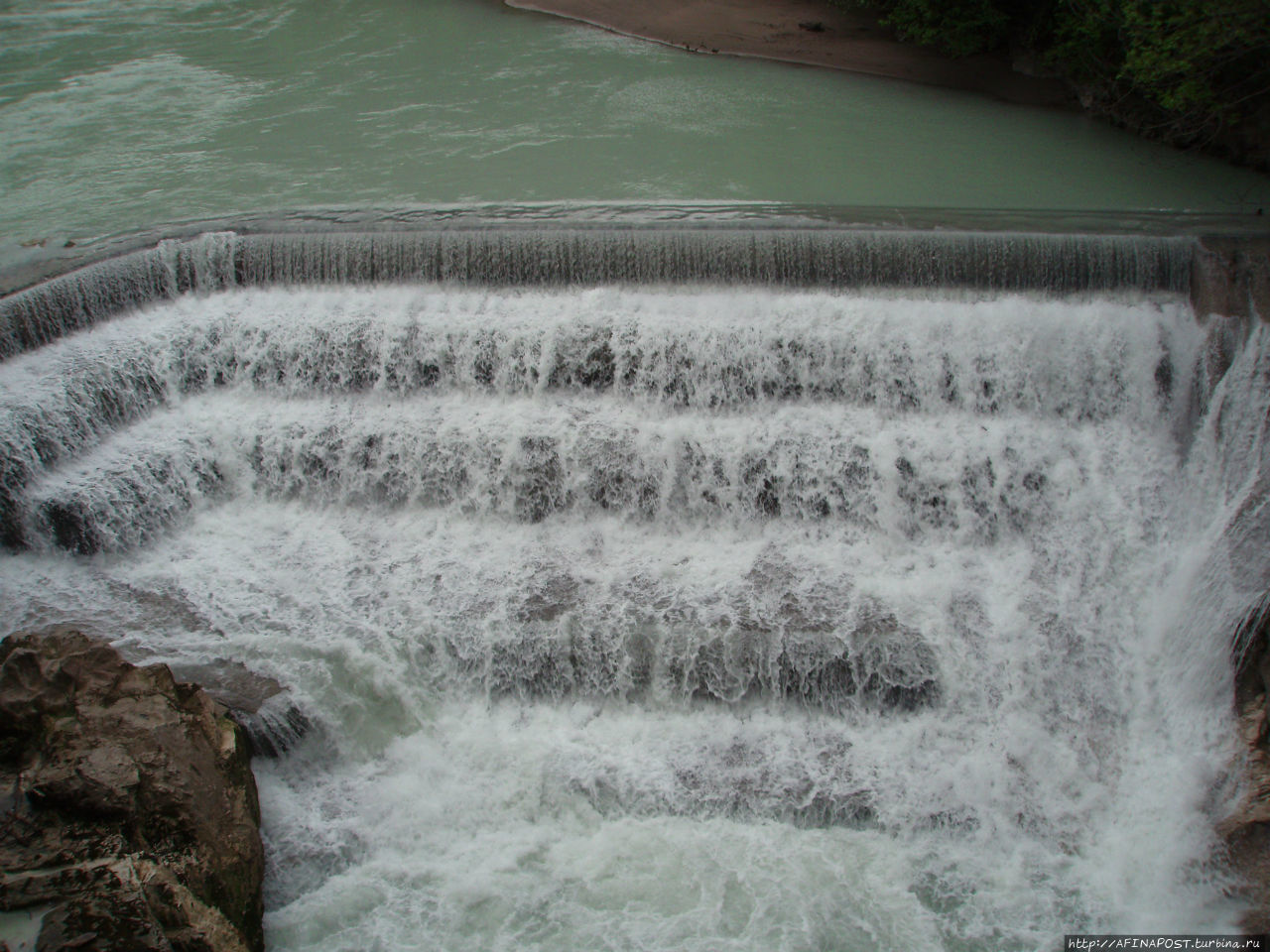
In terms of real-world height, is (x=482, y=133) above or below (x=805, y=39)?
below

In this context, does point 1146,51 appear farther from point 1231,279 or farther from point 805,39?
point 805,39

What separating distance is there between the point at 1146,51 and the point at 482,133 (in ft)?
21.2

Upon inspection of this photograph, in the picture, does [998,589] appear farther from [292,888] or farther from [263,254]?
[263,254]

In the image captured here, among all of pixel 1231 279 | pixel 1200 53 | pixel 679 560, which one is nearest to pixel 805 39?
pixel 1200 53

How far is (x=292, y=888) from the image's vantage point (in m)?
4.49

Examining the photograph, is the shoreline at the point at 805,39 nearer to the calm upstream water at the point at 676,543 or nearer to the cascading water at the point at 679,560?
the calm upstream water at the point at 676,543

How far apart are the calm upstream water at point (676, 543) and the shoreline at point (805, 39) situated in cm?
317

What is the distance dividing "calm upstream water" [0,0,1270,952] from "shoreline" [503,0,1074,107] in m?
3.17

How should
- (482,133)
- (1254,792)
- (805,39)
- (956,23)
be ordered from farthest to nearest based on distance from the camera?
(805,39) → (956,23) → (482,133) → (1254,792)

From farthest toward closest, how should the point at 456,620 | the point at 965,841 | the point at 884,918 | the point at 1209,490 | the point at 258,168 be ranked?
the point at 258,168 < the point at 1209,490 < the point at 456,620 < the point at 965,841 < the point at 884,918

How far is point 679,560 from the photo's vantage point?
19.7ft

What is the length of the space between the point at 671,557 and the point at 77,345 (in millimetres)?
4487

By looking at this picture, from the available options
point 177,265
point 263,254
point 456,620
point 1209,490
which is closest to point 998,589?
point 1209,490

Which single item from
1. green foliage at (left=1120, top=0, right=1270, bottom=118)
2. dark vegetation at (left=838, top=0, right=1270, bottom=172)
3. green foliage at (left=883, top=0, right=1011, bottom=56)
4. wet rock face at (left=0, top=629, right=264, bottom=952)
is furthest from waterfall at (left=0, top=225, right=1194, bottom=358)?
green foliage at (left=883, top=0, right=1011, bottom=56)
